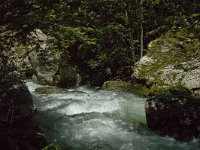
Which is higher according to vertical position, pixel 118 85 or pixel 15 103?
pixel 15 103

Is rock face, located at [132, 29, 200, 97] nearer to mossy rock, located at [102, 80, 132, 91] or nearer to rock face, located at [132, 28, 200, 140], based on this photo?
rock face, located at [132, 28, 200, 140]

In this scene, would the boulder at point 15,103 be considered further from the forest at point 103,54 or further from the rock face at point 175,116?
the rock face at point 175,116

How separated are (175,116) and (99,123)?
7.35ft

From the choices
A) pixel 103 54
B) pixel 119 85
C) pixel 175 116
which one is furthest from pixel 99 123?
pixel 103 54

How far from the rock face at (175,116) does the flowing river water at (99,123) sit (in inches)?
10.0

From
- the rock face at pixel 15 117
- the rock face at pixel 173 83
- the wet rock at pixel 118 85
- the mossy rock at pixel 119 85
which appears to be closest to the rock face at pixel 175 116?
the rock face at pixel 173 83

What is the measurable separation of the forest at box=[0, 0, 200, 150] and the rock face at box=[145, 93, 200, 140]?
26 millimetres

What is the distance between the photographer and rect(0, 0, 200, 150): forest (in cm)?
668

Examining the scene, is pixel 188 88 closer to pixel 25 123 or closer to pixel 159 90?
pixel 159 90

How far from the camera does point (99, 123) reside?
941 centimetres

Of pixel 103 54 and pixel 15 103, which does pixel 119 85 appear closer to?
pixel 103 54

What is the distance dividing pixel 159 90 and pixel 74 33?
23.0ft

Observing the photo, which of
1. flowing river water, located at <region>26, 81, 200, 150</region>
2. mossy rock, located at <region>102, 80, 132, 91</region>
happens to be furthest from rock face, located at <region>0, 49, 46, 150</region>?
mossy rock, located at <region>102, 80, 132, 91</region>

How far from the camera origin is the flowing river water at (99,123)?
7949 mm
